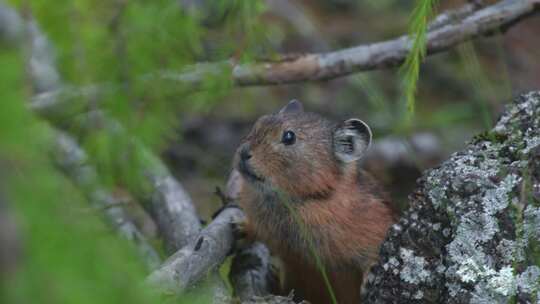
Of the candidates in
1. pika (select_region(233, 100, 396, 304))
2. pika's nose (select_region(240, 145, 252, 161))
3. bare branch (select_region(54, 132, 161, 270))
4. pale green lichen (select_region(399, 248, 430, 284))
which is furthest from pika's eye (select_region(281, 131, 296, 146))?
pale green lichen (select_region(399, 248, 430, 284))

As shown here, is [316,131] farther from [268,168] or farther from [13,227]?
[13,227]

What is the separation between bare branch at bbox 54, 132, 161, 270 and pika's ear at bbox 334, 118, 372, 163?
1.51 meters

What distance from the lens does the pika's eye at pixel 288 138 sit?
5770 millimetres

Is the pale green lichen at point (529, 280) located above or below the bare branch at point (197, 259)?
below

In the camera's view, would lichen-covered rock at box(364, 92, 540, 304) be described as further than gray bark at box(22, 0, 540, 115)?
No

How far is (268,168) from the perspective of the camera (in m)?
5.65

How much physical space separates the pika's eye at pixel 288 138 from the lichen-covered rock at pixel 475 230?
1.33 metres

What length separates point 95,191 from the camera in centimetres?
638

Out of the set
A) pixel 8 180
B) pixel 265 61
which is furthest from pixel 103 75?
pixel 8 180

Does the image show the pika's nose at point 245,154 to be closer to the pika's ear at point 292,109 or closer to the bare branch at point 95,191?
the pika's ear at point 292,109

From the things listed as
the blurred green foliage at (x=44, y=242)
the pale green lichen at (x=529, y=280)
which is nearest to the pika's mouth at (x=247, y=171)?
the pale green lichen at (x=529, y=280)

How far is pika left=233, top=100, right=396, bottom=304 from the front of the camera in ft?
18.2

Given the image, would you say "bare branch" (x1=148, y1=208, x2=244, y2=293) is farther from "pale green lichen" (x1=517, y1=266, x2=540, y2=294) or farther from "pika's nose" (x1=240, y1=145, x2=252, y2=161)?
"pale green lichen" (x1=517, y1=266, x2=540, y2=294)

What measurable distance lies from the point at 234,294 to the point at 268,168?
88 cm
